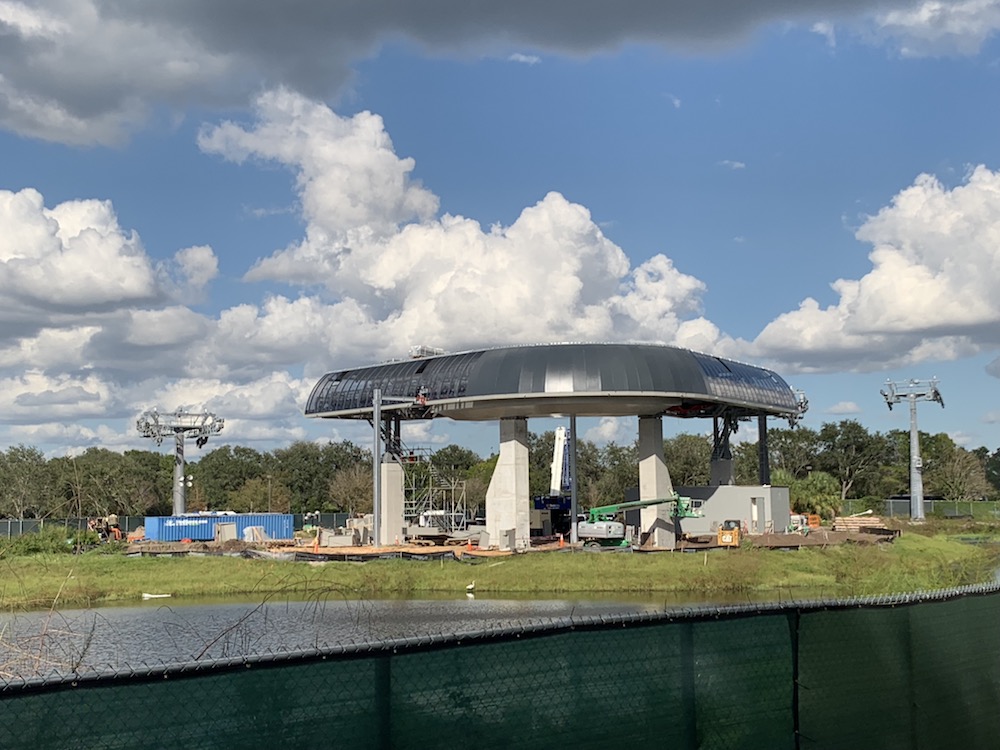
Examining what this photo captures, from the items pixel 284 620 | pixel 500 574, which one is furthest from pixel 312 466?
pixel 284 620

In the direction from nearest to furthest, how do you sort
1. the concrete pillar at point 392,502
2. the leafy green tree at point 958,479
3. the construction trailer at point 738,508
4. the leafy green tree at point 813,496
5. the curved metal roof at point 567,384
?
the curved metal roof at point 567,384, the construction trailer at point 738,508, the concrete pillar at point 392,502, the leafy green tree at point 813,496, the leafy green tree at point 958,479

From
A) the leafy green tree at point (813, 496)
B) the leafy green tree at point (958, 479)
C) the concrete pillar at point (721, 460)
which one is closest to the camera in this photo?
the concrete pillar at point (721, 460)

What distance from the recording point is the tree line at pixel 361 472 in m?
98.9

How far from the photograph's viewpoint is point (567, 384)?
56.1 metres

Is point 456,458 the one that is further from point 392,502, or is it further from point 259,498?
point 392,502

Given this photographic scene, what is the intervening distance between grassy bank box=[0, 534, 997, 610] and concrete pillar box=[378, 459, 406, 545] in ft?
51.3

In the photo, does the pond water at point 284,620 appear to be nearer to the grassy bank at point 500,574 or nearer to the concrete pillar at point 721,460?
the grassy bank at point 500,574

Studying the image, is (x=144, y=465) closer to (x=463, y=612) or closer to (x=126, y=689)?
(x=463, y=612)

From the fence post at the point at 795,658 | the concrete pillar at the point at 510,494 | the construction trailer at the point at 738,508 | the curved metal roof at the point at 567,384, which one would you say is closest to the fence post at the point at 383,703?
the fence post at the point at 795,658

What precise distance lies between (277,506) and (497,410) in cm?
5497

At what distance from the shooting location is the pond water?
82.8ft

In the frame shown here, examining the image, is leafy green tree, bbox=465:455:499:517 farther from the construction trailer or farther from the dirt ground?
the dirt ground

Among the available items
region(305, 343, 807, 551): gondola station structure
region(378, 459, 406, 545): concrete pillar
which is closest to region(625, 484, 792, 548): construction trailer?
region(305, 343, 807, 551): gondola station structure

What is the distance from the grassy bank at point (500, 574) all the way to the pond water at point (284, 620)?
2443 mm
